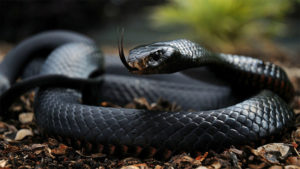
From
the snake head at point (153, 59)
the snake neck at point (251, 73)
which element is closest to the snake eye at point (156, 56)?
the snake head at point (153, 59)

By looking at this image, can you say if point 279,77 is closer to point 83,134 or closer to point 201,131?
point 201,131

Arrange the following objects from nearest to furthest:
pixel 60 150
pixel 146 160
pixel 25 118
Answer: pixel 146 160, pixel 60 150, pixel 25 118

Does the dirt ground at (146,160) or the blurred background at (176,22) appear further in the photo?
the blurred background at (176,22)

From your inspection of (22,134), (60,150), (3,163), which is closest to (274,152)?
(60,150)

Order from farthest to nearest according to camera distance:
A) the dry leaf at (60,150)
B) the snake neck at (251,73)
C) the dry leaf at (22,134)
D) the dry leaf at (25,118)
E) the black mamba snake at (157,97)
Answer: the dry leaf at (25,118) → the snake neck at (251,73) → the dry leaf at (22,134) → the dry leaf at (60,150) → the black mamba snake at (157,97)

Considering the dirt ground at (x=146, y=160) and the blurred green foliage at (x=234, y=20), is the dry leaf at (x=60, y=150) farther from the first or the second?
the blurred green foliage at (x=234, y=20)

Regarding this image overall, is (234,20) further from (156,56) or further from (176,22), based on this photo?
(156,56)
